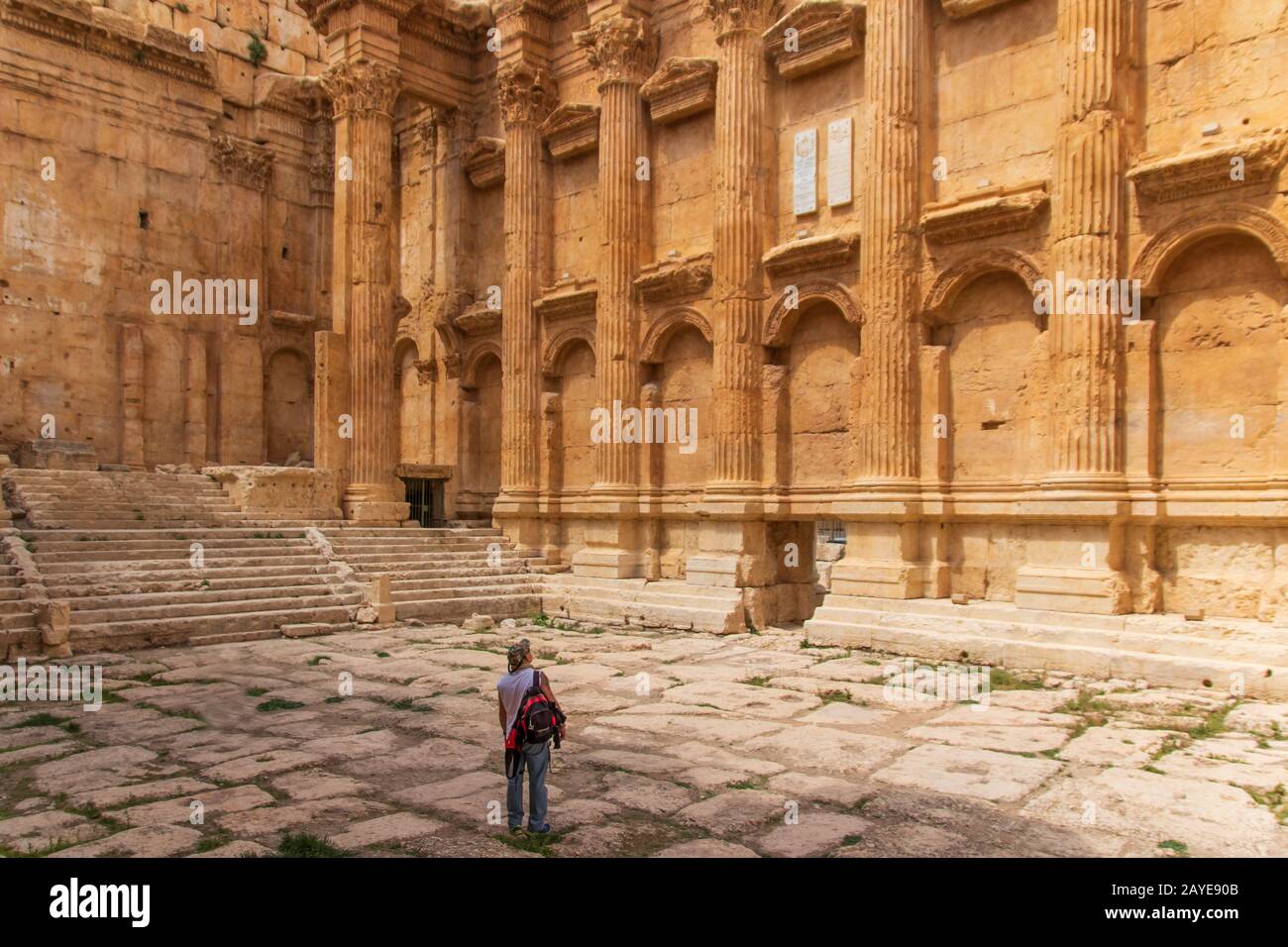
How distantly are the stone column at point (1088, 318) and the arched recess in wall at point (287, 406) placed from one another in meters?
20.7

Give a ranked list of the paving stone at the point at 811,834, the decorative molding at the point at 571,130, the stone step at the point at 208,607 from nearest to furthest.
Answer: the paving stone at the point at 811,834
the stone step at the point at 208,607
the decorative molding at the point at 571,130

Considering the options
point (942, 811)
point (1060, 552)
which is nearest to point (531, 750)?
point (942, 811)

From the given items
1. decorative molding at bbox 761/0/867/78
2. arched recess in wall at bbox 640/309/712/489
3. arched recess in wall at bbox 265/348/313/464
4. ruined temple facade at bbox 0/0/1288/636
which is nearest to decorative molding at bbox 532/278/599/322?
ruined temple facade at bbox 0/0/1288/636

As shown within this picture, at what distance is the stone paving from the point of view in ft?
19.4

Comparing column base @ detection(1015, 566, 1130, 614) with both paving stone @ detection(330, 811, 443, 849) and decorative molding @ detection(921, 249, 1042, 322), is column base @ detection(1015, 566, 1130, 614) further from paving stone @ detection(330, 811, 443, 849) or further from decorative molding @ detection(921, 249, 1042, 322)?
paving stone @ detection(330, 811, 443, 849)

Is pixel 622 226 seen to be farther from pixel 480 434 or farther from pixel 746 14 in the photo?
pixel 480 434

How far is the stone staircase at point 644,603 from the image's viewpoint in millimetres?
15586

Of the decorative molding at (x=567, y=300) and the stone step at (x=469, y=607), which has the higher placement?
the decorative molding at (x=567, y=300)

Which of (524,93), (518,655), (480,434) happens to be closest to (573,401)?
(480,434)

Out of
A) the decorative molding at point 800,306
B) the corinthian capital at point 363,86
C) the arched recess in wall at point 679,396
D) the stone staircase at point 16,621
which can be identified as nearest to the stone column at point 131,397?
the corinthian capital at point 363,86

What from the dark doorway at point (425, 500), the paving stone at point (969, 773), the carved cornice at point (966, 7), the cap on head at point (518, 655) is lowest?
the paving stone at point (969, 773)

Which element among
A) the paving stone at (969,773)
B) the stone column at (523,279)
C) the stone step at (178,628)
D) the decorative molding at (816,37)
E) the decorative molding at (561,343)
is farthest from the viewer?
the stone column at (523,279)

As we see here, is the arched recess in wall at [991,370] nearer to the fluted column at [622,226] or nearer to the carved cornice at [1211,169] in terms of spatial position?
the carved cornice at [1211,169]

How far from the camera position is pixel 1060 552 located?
12.3 meters
